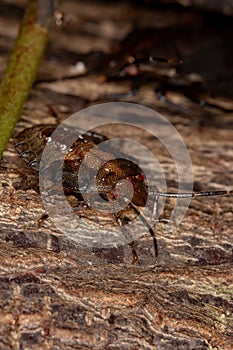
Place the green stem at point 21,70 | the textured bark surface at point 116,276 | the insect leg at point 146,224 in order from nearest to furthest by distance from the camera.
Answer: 1. the textured bark surface at point 116,276
2. the insect leg at point 146,224
3. the green stem at point 21,70

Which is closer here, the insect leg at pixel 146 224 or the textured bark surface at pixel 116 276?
the textured bark surface at pixel 116 276

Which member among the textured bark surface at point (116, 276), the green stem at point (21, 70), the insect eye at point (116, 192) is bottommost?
the textured bark surface at point (116, 276)

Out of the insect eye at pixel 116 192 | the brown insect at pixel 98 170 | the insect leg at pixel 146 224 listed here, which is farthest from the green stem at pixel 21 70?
the insect leg at pixel 146 224

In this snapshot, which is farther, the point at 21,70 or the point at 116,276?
the point at 21,70

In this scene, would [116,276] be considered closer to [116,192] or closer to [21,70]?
[116,192]

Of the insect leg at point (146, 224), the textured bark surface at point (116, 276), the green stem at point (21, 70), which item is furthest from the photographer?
the green stem at point (21, 70)

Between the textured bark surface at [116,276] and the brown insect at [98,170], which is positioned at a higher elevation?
the brown insect at [98,170]

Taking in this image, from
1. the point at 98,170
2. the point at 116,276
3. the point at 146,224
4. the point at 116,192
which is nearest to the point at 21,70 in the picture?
the point at 98,170

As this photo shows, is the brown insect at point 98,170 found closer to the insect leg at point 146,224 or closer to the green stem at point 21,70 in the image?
the insect leg at point 146,224
